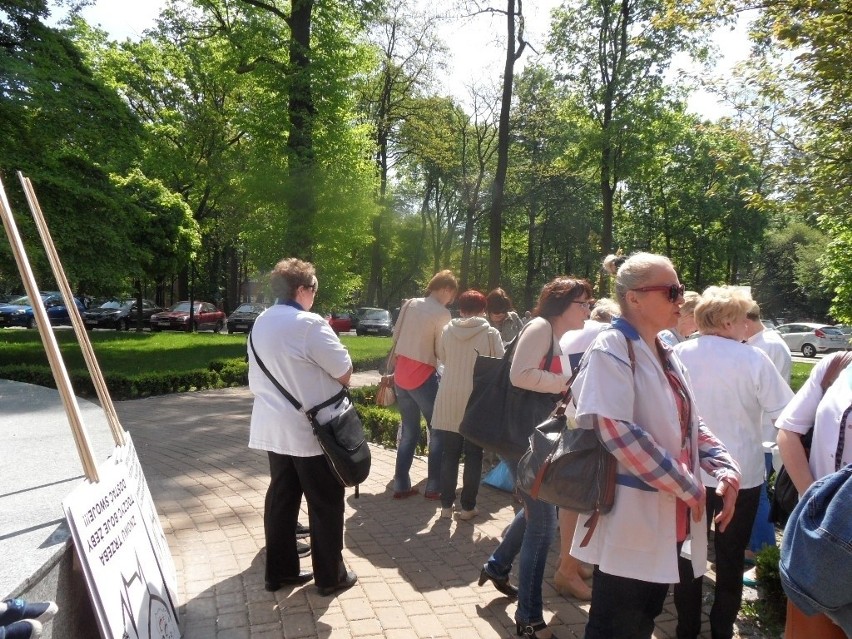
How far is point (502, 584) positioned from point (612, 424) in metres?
2.00

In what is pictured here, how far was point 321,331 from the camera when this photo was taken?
3.84 m

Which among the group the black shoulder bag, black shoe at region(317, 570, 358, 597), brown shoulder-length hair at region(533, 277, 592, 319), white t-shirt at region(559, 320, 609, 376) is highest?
brown shoulder-length hair at region(533, 277, 592, 319)

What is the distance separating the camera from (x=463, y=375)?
5.52 metres

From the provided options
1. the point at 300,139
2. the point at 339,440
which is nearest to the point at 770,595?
the point at 339,440

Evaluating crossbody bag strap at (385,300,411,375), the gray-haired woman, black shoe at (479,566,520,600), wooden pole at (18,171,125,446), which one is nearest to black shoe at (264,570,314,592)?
the gray-haired woman

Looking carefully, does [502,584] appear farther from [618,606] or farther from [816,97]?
[816,97]

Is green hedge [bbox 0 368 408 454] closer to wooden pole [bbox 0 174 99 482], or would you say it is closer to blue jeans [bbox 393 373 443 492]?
blue jeans [bbox 393 373 443 492]

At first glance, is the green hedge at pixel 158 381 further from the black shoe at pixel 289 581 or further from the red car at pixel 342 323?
the red car at pixel 342 323

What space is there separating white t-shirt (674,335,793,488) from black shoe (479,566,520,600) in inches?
56.8

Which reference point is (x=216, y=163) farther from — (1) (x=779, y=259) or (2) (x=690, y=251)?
(1) (x=779, y=259)

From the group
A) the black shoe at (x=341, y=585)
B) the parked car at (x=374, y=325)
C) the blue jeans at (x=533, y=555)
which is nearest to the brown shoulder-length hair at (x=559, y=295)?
the blue jeans at (x=533, y=555)

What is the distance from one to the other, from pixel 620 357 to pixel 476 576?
2.49 meters

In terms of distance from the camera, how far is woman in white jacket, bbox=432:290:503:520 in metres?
5.50

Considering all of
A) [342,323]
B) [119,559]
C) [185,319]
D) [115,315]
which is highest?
[119,559]
